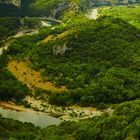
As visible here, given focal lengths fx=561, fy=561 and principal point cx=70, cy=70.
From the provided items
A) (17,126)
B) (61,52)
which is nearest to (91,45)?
(61,52)

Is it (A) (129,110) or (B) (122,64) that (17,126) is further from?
(B) (122,64)

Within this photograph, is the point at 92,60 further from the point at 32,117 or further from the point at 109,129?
the point at 109,129

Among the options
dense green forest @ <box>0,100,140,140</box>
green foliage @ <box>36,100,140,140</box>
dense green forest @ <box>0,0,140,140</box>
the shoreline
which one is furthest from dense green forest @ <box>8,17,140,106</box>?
green foliage @ <box>36,100,140,140</box>

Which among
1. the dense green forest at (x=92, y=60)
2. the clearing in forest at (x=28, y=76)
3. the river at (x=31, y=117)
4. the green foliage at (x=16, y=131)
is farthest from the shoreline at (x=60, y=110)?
the green foliage at (x=16, y=131)

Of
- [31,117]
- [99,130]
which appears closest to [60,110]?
[31,117]

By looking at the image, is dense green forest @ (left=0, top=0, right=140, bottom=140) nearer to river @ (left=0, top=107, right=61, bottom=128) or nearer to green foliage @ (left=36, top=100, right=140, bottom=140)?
green foliage @ (left=36, top=100, right=140, bottom=140)

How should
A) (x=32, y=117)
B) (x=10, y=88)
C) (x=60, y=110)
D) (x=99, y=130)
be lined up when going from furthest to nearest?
(x=10, y=88), (x=60, y=110), (x=32, y=117), (x=99, y=130)
